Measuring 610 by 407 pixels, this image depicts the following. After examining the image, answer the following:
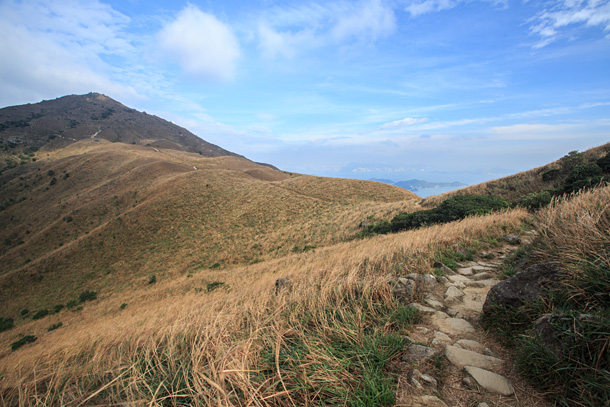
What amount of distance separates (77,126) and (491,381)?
18800 cm

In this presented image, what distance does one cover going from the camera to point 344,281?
168 inches

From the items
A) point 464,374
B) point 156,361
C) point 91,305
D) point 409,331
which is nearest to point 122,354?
point 156,361

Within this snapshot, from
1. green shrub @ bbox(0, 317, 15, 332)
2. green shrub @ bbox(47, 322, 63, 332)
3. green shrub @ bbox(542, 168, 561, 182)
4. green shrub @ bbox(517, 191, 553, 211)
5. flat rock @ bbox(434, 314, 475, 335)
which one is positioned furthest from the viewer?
green shrub @ bbox(0, 317, 15, 332)

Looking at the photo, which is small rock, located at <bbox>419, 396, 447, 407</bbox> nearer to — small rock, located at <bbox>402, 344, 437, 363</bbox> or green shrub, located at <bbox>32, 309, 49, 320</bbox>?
small rock, located at <bbox>402, 344, 437, 363</bbox>

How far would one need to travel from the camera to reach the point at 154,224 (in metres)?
35.7

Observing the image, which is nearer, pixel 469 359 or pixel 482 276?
pixel 469 359

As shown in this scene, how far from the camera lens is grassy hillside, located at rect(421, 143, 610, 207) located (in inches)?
646

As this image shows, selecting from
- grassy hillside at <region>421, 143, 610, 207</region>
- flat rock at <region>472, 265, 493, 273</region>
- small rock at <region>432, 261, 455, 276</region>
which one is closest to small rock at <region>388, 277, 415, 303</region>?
small rock at <region>432, 261, 455, 276</region>

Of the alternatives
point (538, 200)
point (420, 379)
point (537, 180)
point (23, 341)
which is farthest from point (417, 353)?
point (23, 341)

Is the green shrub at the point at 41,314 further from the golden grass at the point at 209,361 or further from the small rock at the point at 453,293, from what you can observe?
the small rock at the point at 453,293

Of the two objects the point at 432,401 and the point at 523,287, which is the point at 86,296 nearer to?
the point at 432,401

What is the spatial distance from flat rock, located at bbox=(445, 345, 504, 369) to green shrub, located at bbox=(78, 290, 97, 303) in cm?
3128

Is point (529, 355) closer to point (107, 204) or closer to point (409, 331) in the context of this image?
point (409, 331)

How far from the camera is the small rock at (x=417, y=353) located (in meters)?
2.48
